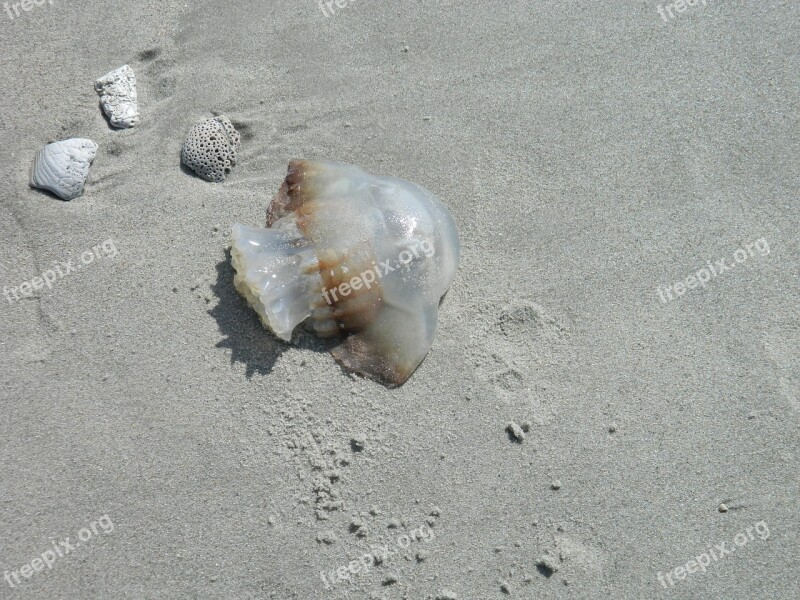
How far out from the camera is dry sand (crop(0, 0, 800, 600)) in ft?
9.62

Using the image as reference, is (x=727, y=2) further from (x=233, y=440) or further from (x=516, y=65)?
(x=233, y=440)

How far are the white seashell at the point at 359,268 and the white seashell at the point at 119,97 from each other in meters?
1.01

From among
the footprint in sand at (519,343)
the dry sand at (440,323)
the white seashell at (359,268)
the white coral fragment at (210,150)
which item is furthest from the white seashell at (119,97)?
the footprint in sand at (519,343)

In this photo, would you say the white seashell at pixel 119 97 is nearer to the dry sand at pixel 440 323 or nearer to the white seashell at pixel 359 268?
the dry sand at pixel 440 323

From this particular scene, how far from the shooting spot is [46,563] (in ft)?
9.34

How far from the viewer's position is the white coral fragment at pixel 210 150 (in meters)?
3.28

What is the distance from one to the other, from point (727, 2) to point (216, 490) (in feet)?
12.4

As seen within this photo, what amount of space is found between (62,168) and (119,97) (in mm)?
499

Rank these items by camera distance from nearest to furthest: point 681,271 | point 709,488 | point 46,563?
1. point 46,563
2. point 709,488
3. point 681,271

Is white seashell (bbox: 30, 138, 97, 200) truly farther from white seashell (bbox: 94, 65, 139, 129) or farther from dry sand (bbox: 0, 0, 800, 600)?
white seashell (bbox: 94, 65, 139, 129)

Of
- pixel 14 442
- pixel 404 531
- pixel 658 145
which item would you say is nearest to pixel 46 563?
pixel 14 442

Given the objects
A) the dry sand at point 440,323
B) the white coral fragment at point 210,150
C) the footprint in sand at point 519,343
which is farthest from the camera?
the white coral fragment at point 210,150

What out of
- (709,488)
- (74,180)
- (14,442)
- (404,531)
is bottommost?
(709,488)

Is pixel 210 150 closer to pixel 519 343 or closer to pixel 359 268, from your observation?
pixel 359 268
